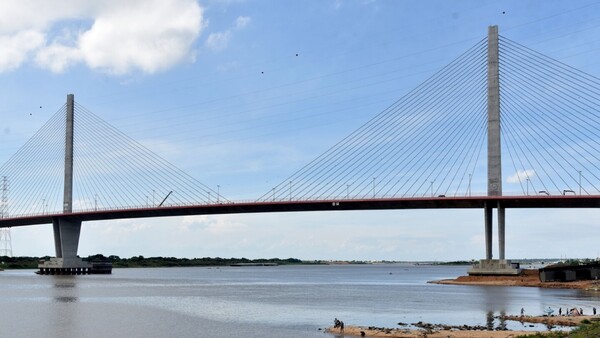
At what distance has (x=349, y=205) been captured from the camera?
86.4m

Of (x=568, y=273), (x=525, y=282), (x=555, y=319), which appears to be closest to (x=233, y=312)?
(x=555, y=319)

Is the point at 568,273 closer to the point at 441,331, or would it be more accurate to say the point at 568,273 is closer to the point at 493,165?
the point at 493,165

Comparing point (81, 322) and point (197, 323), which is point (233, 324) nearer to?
point (197, 323)

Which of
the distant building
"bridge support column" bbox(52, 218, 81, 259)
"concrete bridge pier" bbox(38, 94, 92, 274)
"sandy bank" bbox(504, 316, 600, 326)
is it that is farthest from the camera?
"bridge support column" bbox(52, 218, 81, 259)

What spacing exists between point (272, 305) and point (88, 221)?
215 ft

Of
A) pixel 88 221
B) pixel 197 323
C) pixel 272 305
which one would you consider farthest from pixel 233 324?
pixel 88 221

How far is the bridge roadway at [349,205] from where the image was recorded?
75625mm

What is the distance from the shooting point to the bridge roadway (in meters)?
75.6

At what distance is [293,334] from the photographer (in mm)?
34812

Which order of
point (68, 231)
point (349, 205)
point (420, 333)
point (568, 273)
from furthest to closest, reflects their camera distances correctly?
point (68, 231), point (349, 205), point (568, 273), point (420, 333)

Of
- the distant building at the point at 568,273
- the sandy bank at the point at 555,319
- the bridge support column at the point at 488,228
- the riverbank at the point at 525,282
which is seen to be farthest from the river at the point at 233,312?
the distant building at the point at 568,273

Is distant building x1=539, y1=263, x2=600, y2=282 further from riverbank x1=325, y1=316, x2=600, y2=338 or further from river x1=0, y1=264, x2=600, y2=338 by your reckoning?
riverbank x1=325, y1=316, x2=600, y2=338

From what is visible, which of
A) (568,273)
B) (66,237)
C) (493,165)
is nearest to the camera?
(493,165)

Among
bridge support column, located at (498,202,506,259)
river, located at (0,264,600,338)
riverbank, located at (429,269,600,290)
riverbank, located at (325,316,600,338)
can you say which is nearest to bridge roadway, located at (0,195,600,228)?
bridge support column, located at (498,202,506,259)
